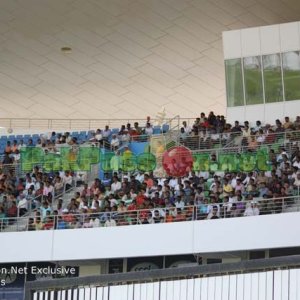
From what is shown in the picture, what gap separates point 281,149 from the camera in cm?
2577

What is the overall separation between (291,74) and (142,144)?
5.40m

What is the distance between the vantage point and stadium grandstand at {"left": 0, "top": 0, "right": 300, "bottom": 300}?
23.3 meters

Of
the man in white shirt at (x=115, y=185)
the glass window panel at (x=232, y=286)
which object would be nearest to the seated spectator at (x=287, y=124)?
the man in white shirt at (x=115, y=185)

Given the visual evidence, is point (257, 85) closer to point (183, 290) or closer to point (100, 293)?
point (100, 293)

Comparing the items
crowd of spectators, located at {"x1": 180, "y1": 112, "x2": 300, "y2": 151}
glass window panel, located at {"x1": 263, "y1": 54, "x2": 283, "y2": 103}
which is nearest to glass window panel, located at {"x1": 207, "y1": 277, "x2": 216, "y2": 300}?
crowd of spectators, located at {"x1": 180, "y1": 112, "x2": 300, "y2": 151}

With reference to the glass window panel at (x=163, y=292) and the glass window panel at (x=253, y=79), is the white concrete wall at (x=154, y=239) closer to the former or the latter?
the glass window panel at (x=253, y=79)

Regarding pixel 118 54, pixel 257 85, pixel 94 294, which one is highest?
pixel 118 54

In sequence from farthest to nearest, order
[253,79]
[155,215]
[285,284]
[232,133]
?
[253,79], [232,133], [155,215], [285,284]

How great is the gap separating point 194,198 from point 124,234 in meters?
2.04

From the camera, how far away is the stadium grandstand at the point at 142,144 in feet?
76.5

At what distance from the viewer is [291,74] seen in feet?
102

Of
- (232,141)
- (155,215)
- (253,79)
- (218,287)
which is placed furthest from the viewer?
(253,79)

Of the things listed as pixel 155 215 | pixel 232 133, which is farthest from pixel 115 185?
pixel 232 133

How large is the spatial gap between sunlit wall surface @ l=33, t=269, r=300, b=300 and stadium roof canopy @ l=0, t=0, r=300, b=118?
75.1 feet
